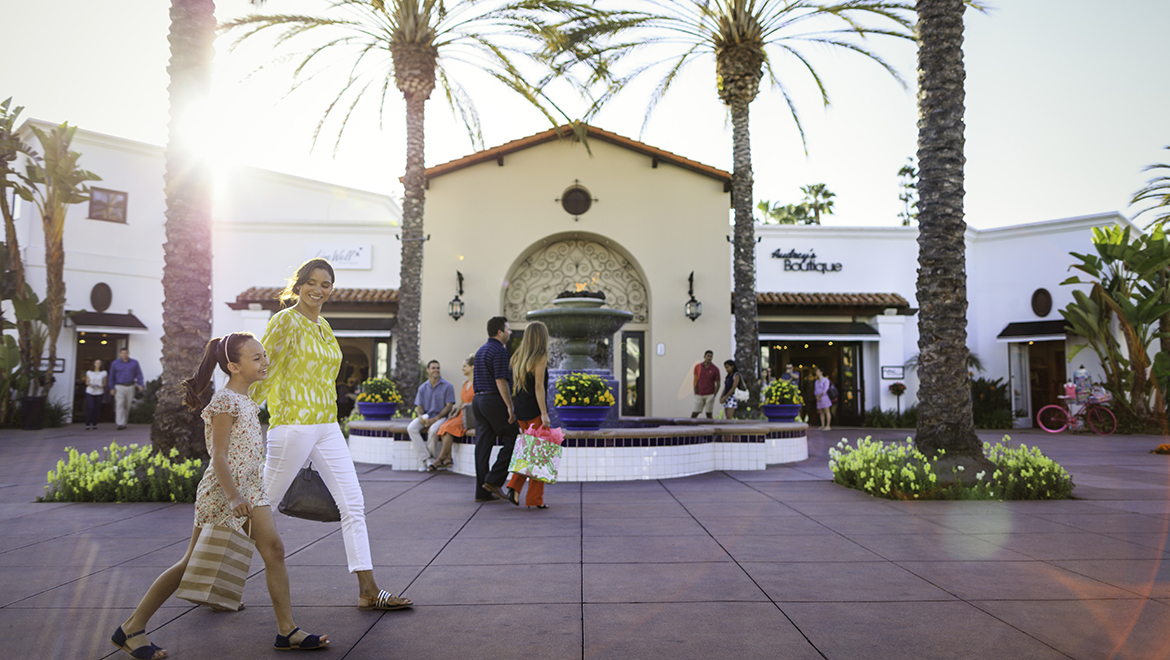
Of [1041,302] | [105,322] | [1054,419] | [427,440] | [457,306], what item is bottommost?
[1054,419]

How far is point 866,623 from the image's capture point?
348cm

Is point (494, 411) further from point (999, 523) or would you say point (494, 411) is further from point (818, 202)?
point (818, 202)

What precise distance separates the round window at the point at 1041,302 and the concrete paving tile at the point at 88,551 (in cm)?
2409

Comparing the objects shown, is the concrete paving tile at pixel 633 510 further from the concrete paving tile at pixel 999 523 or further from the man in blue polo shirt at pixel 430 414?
the man in blue polo shirt at pixel 430 414

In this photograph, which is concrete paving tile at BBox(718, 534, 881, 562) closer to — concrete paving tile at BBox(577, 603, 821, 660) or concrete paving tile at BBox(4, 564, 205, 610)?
concrete paving tile at BBox(577, 603, 821, 660)

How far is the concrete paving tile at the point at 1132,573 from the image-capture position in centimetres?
405

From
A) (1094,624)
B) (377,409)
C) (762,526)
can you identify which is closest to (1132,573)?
(1094,624)

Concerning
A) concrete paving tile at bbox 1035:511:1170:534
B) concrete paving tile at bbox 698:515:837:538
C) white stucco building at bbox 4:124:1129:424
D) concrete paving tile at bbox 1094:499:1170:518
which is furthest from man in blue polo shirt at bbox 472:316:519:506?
white stucco building at bbox 4:124:1129:424

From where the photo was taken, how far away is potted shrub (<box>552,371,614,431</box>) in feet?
30.3

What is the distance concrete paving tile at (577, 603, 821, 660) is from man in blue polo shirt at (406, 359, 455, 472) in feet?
21.3

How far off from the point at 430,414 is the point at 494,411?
316cm

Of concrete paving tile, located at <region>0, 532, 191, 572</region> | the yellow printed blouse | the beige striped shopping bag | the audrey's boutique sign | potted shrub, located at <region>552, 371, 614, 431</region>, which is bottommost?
concrete paving tile, located at <region>0, 532, 191, 572</region>

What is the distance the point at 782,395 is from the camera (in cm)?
1318

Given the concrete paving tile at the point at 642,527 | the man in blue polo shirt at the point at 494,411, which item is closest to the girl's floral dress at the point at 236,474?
the concrete paving tile at the point at 642,527
